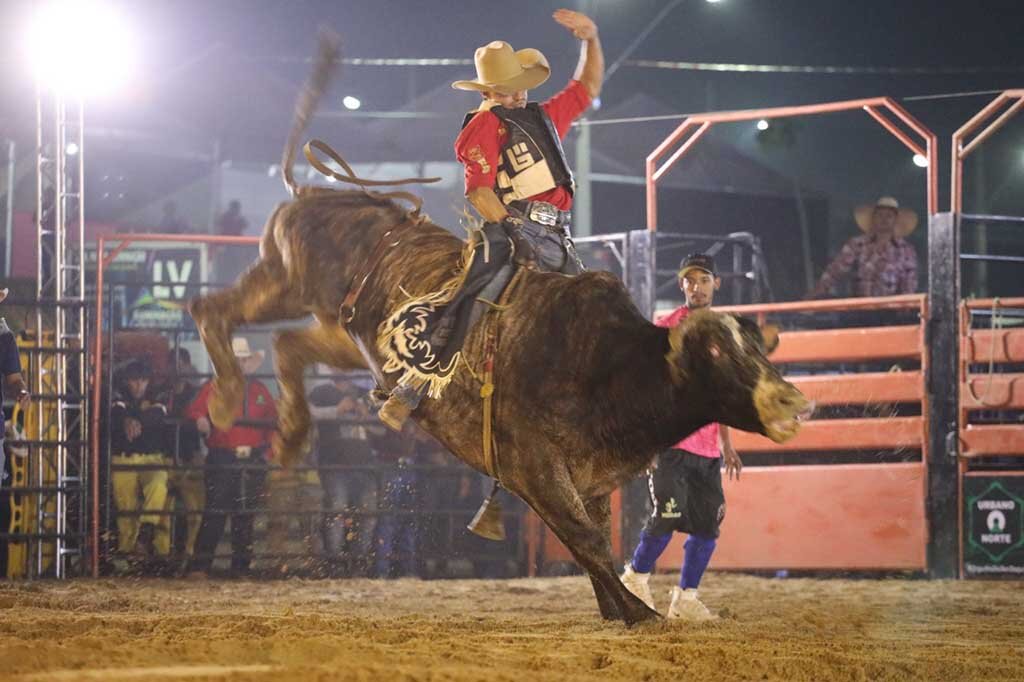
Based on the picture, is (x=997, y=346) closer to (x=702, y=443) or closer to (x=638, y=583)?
(x=702, y=443)

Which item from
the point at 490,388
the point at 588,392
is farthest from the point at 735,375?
the point at 490,388

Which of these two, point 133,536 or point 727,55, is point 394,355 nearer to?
point 133,536

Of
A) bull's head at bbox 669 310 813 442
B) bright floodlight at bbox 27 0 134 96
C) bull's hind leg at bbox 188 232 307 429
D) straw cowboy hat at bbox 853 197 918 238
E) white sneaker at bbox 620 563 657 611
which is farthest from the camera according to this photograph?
straw cowboy hat at bbox 853 197 918 238

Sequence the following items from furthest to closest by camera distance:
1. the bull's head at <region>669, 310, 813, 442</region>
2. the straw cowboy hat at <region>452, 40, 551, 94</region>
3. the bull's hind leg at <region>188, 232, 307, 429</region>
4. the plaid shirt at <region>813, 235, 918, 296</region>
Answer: the plaid shirt at <region>813, 235, 918, 296</region> → the bull's hind leg at <region>188, 232, 307, 429</region> → the straw cowboy hat at <region>452, 40, 551, 94</region> → the bull's head at <region>669, 310, 813, 442</region>

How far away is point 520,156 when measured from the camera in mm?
5402

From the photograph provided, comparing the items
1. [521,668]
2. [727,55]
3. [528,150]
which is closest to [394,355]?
[528,150]

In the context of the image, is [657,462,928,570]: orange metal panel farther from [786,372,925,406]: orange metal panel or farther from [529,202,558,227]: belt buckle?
[529,202,558,227]: belt buckle

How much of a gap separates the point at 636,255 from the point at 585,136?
205 centimetres

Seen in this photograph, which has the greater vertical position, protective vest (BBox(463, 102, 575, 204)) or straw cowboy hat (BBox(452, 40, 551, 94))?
straw cowboy hat (BBox(452, 40, 551, 94))

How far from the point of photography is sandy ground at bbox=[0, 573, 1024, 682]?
11.0ft

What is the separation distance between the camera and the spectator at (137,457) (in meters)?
8.78

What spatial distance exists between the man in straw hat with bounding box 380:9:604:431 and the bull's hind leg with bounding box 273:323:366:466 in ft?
2.13

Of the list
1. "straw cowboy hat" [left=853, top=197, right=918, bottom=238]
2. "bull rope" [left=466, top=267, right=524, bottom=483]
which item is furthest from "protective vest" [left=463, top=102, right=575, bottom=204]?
"straw cowboy hat" [left=853, top=197, right=918, bottom=238]

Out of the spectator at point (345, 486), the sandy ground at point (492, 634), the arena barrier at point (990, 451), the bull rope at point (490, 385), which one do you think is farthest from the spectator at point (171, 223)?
the bull rope at point (490, 385)
